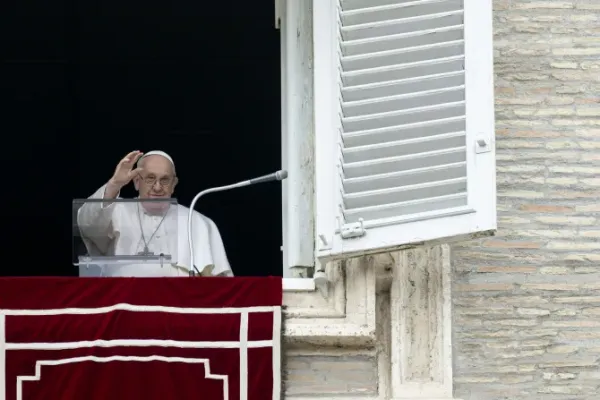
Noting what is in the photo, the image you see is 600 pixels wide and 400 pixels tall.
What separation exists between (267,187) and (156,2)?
1700 millimetres

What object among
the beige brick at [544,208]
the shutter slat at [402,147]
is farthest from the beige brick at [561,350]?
the shutter slat at [402,147]

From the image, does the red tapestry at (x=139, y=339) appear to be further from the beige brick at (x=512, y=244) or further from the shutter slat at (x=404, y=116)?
the beige brick at (x=512, y=244)

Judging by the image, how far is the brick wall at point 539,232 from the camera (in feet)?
25.9

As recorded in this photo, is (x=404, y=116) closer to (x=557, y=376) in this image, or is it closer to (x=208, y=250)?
(x=557, y=376)

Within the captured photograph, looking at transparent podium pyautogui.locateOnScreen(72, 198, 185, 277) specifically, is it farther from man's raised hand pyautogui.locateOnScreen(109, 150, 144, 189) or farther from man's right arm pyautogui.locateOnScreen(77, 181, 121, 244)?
man's raised hand pyautogui.locateOnScreen(109, 150, 144, 189)

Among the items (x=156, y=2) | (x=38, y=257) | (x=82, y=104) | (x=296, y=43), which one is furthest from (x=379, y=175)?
(x=38, y=257)

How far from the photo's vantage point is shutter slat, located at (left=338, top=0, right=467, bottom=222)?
7.59 m

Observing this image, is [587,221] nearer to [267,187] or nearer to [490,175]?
[490,175]

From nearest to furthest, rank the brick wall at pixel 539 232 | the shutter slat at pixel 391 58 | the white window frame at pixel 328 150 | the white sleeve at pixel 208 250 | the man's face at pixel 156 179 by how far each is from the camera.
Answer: the white window frame at pixel 328 150, the shutter slat at pixel 391 58, the brick wall at pixel 539 232, the white sleeve at pixel 208 250, the man's face at pixel 156 179

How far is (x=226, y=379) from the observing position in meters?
7.62

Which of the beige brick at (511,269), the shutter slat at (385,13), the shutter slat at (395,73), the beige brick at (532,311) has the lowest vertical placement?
the beige brick at (532,311)

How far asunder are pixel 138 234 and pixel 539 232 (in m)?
1.59

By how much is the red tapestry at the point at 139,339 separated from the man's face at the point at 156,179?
1.29 m

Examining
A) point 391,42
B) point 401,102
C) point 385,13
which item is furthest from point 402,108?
point 385,13
